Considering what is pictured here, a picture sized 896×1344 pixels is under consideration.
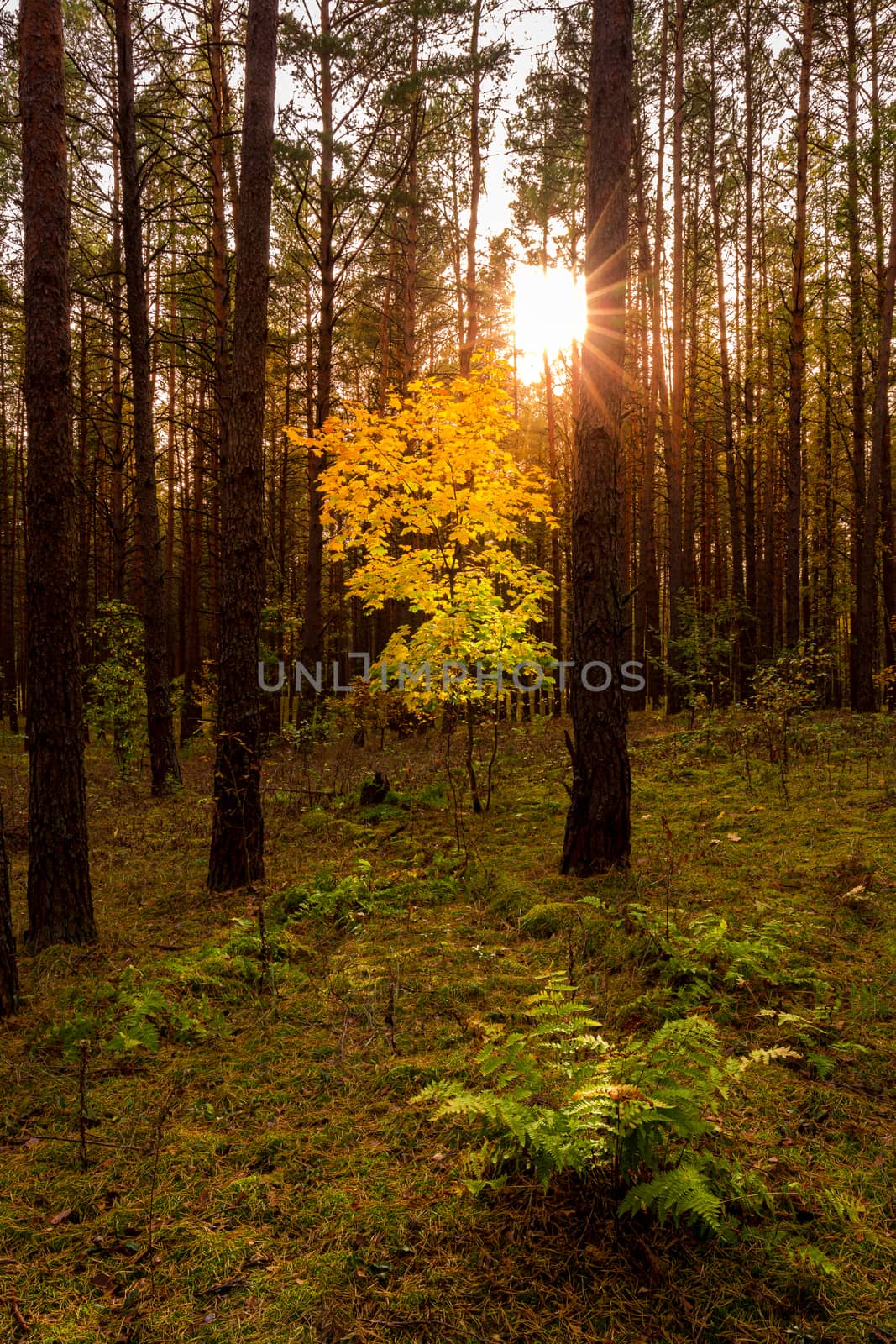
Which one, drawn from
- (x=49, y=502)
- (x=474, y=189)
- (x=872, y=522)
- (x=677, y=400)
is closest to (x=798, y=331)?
(x=677, y=400)

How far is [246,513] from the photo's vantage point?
604 cm

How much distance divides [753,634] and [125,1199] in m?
21.7

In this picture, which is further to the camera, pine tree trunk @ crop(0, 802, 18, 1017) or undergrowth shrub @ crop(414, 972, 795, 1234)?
pine tree trunk @ crop(0, 802, 18, 1017)

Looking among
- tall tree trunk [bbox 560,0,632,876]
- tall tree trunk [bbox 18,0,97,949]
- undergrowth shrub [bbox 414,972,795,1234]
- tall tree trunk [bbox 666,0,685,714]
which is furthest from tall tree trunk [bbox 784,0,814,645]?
tall tree trunk [bbox 18,0,97,949]

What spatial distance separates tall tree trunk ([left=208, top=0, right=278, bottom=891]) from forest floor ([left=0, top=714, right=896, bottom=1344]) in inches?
27.9

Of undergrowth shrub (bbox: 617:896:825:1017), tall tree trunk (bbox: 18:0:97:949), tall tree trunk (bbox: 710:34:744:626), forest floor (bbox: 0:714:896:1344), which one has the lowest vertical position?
forest floor (bbox: 0:714:896:1344)

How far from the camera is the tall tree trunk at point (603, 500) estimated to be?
5.46m

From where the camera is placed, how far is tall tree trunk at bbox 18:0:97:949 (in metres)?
4.76

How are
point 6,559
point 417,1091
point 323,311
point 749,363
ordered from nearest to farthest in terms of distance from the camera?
1. point 417,1091
2. point 323,311
3. point 749,363
4. point 6,559

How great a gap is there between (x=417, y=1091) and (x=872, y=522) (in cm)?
1345

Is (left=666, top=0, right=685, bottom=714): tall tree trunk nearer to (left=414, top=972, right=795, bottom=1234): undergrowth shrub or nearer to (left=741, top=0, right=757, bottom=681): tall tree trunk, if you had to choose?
(left=741, top=0, right=757, bottom=681): tall tree trunk

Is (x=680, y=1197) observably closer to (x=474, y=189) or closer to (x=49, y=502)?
(x=49, y=502)

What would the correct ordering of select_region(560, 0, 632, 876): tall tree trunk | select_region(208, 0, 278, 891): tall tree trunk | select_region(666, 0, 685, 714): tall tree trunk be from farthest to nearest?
select_region(666, 0, 685, 714): tall tree trunk
select_region(208, 0, 278, 891): tall tree trunk
select_region(560, 0, 632, 876): tall tree trunk

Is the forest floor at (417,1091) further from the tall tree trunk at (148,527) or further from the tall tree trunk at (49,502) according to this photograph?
the tall tree trunk at (148,527)
